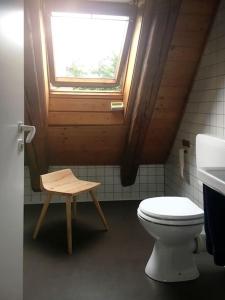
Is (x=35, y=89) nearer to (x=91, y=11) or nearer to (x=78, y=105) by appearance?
(x=78, y=105)

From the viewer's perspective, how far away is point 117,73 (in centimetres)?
288

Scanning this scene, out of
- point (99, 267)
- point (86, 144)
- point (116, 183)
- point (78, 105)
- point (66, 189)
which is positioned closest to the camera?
point (99, 267)

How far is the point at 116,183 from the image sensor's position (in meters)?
3.58

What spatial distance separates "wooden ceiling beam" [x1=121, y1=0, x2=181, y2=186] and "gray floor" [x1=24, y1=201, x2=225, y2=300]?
839 millimetres

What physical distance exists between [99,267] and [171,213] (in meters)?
0.64

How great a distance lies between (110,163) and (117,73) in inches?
42.2

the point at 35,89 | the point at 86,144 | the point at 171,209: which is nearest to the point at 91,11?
the point at 35,89

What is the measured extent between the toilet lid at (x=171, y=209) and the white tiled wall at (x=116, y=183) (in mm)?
1493

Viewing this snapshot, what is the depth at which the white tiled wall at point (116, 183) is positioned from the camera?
11.5 ft

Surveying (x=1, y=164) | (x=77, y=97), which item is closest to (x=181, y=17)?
(x=77, y=97)

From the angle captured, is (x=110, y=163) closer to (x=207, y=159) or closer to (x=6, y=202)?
(x=207, y=159)

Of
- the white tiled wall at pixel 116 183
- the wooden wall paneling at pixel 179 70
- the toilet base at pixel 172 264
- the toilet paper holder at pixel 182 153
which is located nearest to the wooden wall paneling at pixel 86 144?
the white tiled wall at pixel 116 183

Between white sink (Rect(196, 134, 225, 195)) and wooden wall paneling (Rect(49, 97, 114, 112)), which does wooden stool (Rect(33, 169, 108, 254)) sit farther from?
white sink (Rect(196, 134, 225, 195))

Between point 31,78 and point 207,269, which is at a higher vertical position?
point 31,78
